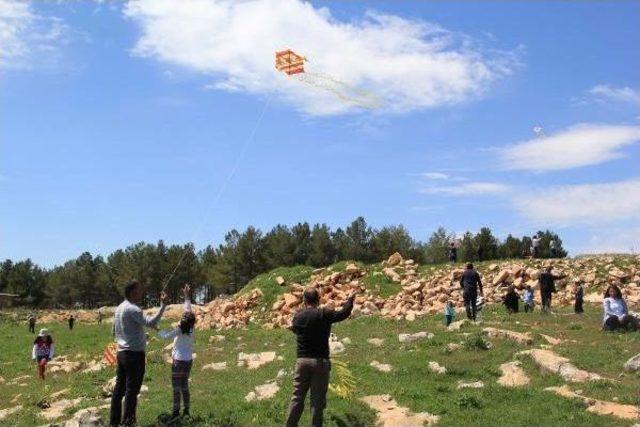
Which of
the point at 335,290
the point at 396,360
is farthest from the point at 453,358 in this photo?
the point at 335,290

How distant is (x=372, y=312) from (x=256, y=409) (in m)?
18.7

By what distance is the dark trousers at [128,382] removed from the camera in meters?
10.9

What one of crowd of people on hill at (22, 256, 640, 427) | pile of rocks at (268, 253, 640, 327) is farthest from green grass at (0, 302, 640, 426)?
pile of rocks at (268, 253, 640, 327)

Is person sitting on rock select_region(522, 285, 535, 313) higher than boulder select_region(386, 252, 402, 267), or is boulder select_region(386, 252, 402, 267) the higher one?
boulder select_region(386, 252, 402, 267)

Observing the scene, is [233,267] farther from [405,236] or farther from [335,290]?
[335,290]

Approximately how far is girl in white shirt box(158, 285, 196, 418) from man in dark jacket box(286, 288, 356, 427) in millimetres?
3175

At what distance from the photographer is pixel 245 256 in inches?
3890

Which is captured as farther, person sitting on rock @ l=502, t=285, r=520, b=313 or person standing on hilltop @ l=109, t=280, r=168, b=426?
person sitting on rock @ l=502, t=285, r=520, b=313

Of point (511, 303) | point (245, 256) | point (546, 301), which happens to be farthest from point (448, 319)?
point (245, 256)

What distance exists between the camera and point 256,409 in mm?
13508

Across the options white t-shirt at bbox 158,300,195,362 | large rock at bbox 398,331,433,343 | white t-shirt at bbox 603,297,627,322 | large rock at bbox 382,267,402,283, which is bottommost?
large rock at bbox 398,331,433,343

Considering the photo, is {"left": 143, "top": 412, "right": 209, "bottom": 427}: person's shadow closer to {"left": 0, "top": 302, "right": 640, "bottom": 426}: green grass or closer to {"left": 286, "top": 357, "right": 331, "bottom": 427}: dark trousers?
Answer: {"left": 0, "top": 302, "right": 640, "bottom": 426}: green grass

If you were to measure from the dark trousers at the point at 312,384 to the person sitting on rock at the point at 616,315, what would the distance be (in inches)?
545

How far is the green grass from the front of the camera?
12.6 meters
